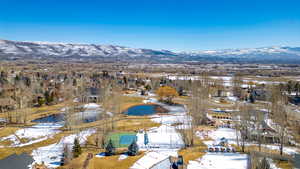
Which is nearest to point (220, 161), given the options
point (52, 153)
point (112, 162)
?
point (112, 162)

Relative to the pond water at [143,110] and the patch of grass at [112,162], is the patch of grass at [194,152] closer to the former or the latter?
the patch of grass at [112,162]

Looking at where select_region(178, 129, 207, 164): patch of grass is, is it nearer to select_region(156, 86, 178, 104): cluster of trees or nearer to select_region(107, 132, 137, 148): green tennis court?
select_region(107, 132, 137, 148): green tennis court

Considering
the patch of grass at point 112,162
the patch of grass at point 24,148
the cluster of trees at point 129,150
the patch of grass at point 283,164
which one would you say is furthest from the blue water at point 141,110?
the patch of grass at point 283,164

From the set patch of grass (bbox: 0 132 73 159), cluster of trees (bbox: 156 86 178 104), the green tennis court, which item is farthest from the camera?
cluster of trees (bbox: 156 86 178 104)

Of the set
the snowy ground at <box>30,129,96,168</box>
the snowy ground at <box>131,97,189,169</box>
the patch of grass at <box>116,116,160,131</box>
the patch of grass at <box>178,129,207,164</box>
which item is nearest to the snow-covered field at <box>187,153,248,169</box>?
the patch of grass at <box>178,129,207,164</box>

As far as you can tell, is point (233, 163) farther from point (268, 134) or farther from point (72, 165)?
point (72, 165)

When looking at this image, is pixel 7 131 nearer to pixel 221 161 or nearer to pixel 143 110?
pixel 143 110

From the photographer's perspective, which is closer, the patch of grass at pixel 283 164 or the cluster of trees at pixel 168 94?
the patch of grass at pixel 283 164

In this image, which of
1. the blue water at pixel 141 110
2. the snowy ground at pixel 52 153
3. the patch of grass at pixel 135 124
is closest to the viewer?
the snowy ground at pixel 52 153
